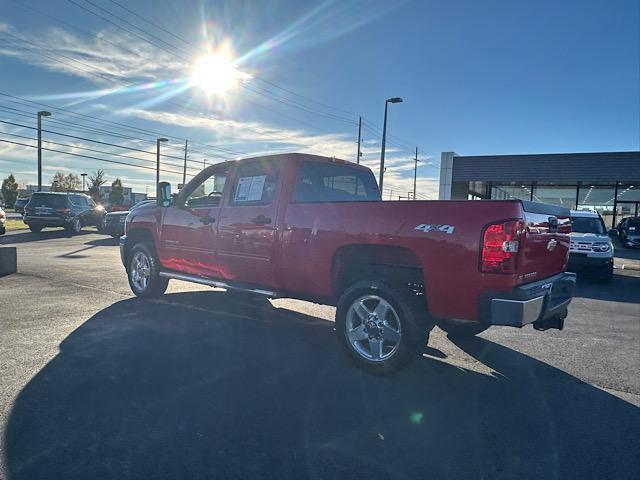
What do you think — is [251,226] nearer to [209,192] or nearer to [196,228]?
Result: [196,228]

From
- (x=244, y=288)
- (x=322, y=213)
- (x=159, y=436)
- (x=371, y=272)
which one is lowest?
(x=159, y=436)

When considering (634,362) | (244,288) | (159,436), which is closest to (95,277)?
(244,288)

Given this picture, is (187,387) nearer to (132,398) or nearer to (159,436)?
(132,398)

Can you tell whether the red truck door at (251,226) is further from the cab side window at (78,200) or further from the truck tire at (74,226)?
the cab side window at (78,200)

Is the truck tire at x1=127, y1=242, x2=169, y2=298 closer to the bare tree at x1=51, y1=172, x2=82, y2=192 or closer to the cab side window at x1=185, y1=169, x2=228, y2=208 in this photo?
the cab side window at x1=185, y1=169, x2=228, y2=208

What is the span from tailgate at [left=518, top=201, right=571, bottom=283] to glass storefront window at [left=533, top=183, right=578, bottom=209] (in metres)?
30.4

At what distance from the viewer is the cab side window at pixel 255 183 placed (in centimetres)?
539

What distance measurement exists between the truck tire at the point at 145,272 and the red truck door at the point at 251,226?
5.78 feet

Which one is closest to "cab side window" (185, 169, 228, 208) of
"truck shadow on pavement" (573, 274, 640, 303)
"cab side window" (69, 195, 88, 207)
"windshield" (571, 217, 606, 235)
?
"truck shadow on pavement" (573, 274, 640, 303)

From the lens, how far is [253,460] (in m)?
2.73

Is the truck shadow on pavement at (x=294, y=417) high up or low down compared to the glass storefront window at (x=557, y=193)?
down

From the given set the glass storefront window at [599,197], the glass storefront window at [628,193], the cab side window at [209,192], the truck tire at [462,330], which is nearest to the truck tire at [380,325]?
the truck tire at [462,330]

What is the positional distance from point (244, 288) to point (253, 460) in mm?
2892

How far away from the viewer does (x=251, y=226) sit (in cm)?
536
